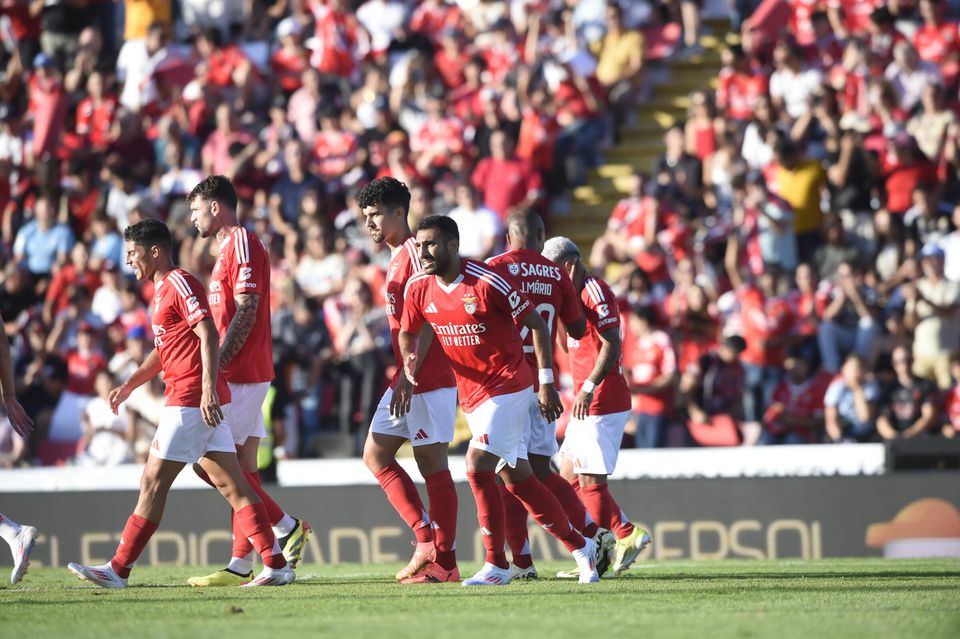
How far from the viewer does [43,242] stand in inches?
762

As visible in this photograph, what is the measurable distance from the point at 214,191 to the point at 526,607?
3.55 meters

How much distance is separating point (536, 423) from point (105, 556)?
231 inches

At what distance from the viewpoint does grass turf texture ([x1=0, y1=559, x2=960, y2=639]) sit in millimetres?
6953

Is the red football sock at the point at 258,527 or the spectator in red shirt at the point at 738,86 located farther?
the spectator in red shirt at the point at 738,86

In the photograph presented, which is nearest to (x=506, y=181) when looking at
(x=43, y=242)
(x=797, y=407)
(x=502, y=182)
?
(x=502, y=182)

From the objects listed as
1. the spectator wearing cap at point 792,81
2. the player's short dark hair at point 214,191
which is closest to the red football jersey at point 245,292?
the player's short dark hair at point 214,191

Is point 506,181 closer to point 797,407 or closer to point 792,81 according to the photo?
point 792,81

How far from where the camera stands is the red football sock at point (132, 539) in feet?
30.3

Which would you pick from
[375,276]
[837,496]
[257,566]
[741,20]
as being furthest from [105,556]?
[741,20]

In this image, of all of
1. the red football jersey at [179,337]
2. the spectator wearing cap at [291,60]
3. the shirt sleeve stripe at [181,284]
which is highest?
the spectator wearing cap at [291,60]

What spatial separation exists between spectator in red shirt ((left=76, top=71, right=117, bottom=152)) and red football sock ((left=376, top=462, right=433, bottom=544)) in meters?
12.1

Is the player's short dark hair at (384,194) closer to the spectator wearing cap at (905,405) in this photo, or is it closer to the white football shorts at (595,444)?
the white football shorts at (595,444)

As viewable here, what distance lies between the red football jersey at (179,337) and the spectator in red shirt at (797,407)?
20.9 ft

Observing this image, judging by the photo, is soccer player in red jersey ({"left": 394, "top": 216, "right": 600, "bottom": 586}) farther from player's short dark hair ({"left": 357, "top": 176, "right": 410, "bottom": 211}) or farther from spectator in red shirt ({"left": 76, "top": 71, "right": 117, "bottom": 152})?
spectator in red shirt ({"left": 76, "top": 71, "right": 117, "bottom": 152})
